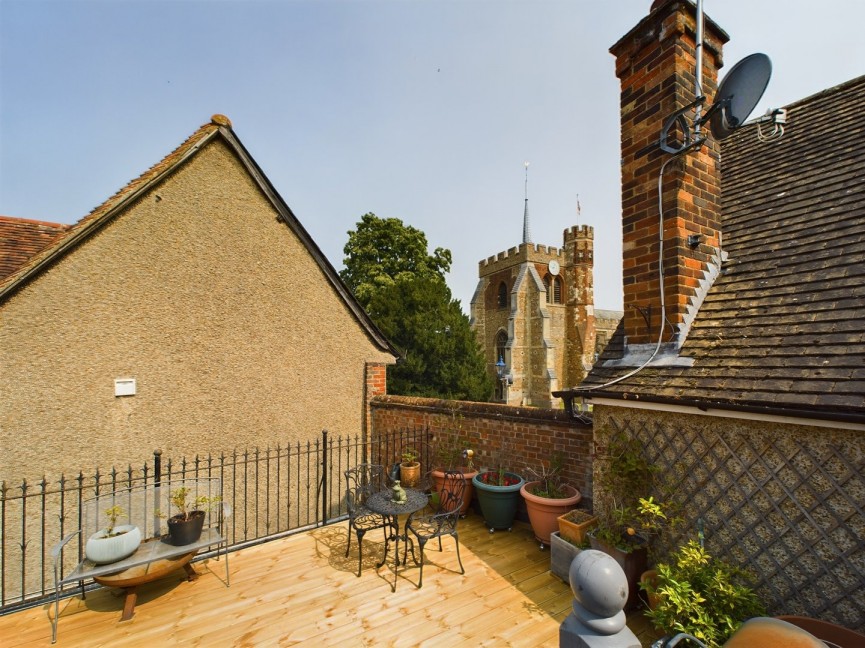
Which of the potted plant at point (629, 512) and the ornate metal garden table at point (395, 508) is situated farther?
the ornate metal garden table at point (395, 508)

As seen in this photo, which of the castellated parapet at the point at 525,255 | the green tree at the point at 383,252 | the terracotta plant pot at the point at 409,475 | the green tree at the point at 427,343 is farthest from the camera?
the castellated parapet at the point at 525,255

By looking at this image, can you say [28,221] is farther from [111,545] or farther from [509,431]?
[509,431]

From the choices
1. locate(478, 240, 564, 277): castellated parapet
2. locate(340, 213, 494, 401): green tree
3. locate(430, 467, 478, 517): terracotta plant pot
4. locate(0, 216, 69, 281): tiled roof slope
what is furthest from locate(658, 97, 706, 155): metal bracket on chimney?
locate(478, 240, 564, 277): castellated parapet

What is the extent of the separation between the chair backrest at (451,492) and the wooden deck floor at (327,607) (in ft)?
2.27

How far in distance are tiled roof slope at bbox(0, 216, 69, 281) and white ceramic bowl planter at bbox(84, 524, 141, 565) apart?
4793 mm

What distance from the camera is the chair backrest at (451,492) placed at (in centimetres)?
516

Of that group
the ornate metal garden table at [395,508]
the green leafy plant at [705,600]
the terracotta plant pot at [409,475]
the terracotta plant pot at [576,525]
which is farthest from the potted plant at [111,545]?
the green leafy plant at [705,600]

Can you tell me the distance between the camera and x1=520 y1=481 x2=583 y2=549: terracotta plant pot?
4.46m

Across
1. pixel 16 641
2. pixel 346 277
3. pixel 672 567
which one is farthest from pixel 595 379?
pixel 346 277

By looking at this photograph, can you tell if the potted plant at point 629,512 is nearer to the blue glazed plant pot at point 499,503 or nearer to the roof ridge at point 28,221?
the blue glazed plant pot at point 499,503

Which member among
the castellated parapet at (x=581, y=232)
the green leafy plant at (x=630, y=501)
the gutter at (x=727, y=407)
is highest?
the castellated parapet at (x=581, y=232)

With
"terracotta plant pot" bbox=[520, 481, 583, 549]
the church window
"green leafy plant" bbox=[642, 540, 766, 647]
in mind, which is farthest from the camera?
the church window

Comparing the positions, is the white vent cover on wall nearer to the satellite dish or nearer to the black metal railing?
the black metal railing

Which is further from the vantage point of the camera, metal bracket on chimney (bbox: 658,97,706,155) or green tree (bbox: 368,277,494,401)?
green tree (bbox: 368,277,494,401)
